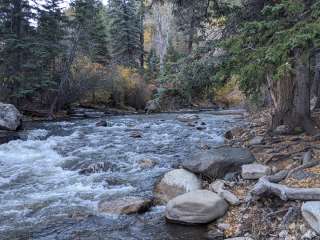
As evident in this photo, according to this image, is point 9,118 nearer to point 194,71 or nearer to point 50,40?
point 50,40

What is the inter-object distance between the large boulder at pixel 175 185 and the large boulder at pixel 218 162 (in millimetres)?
234

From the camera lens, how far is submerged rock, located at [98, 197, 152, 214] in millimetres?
7824

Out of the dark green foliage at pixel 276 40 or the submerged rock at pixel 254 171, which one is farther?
the submerged rock at pixel 254 171

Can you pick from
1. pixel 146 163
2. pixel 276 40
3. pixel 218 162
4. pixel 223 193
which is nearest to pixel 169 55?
A: pixel 146 163

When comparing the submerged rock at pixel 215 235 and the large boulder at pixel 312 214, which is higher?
the large boulder at pixel 312 214

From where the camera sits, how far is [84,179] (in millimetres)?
10156

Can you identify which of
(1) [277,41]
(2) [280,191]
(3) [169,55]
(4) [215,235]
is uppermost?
(3) [169,55]

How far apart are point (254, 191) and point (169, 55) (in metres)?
16.6

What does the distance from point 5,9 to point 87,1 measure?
5005 millimetres

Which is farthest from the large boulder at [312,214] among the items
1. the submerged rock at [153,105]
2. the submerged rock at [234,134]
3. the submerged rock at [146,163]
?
the submerged rock at [234,134]

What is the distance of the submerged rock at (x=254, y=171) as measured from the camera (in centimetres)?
841

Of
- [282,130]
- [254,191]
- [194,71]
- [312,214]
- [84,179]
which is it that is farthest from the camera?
[282,130]

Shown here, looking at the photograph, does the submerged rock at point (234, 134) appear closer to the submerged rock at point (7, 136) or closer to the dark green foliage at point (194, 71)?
the dark green foliage at point (194, 71)

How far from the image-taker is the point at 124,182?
990 centimetres
